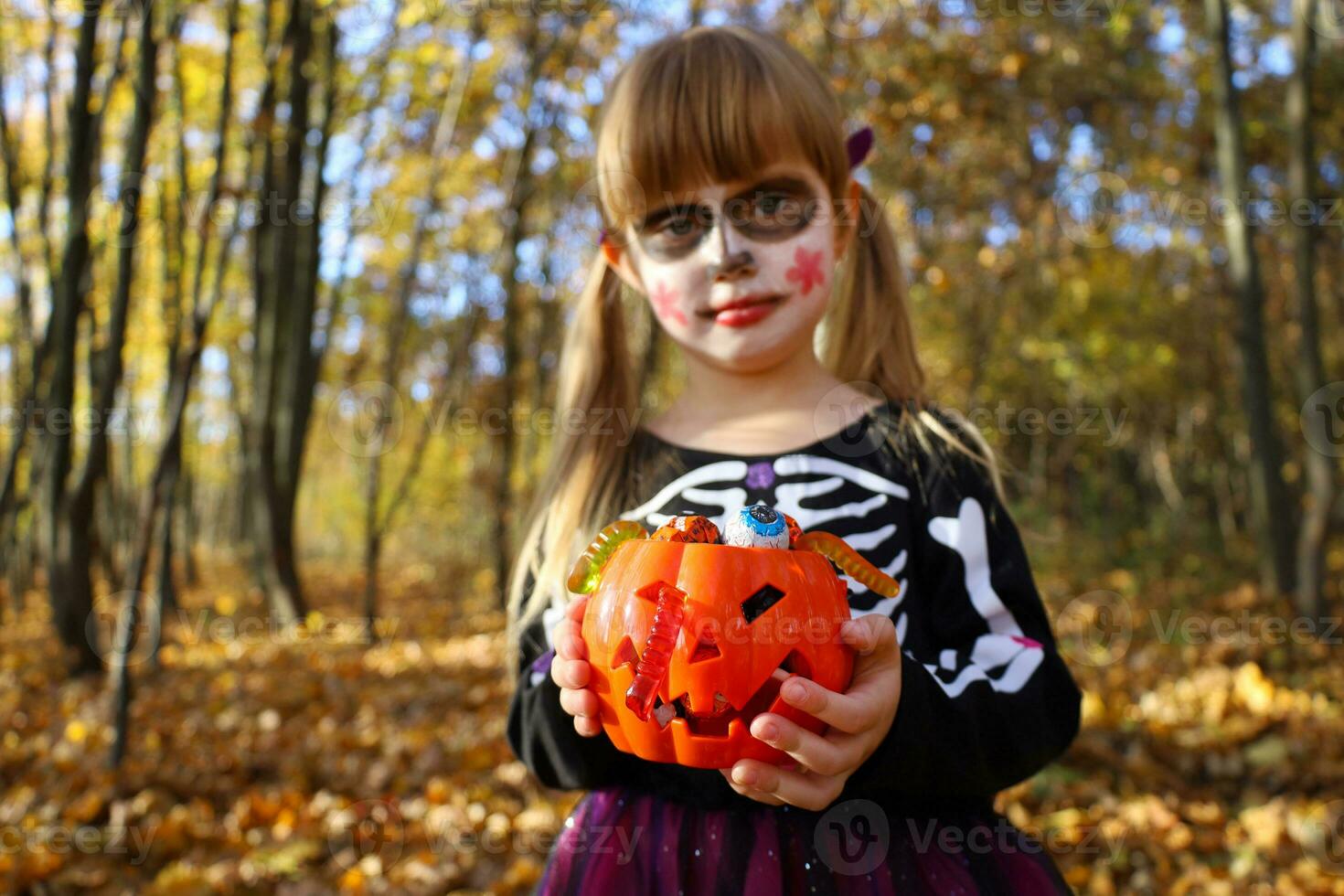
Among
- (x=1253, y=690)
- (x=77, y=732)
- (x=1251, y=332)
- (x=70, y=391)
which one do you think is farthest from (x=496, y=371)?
(x=1253, y=690)

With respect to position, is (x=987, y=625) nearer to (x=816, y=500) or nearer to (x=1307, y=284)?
(x=816, y=500)

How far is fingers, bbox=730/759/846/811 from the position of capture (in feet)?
3.96

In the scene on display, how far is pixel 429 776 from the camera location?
4.72 m

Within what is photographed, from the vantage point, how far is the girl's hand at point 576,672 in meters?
1.35

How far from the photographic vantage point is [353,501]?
30.2 meters

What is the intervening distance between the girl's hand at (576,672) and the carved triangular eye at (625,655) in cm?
7

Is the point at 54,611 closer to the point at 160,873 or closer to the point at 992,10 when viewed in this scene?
the point at 160,873

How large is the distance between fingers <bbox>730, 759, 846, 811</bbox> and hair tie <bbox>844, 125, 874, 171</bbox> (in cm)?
137

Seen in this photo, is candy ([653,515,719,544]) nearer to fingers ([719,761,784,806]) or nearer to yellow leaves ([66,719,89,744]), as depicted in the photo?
fingers ([719,761,784,806])

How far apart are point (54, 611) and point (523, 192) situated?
5759 mm

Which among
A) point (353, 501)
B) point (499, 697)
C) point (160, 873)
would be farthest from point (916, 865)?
point (353, 501)

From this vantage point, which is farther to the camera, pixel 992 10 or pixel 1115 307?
pixel 1115 307

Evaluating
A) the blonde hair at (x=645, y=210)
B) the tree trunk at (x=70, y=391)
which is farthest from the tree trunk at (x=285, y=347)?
the blonde hair at (x=645, y=210)

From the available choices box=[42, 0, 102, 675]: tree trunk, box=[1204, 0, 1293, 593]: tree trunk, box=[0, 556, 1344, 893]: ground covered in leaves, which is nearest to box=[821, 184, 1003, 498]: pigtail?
box=[0, 556, 1344, 893]: ground covered in leaves
